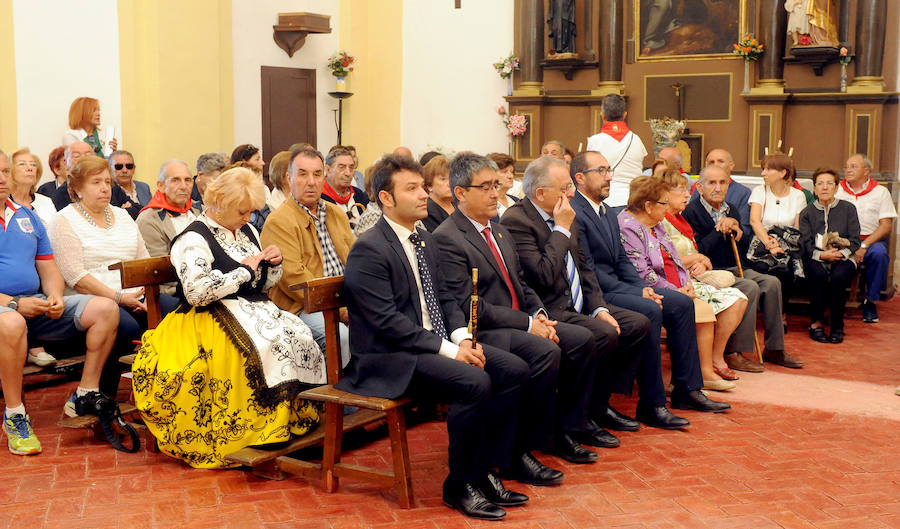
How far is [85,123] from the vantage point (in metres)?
9.70

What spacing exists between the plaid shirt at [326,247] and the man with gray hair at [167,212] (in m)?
0.90

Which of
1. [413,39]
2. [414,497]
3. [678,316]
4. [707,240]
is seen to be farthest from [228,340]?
[413,39]

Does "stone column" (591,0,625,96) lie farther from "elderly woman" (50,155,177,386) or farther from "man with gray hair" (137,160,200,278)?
"elderly woman" (50,155,177,386)

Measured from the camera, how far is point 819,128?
Result: 35.1ft

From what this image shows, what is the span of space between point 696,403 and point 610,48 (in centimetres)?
712

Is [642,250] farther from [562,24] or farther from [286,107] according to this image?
[286,107]

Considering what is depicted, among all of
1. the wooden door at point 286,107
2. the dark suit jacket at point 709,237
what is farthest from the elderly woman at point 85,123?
the dark suit jacket at point 709,237

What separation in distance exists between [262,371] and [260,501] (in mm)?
577

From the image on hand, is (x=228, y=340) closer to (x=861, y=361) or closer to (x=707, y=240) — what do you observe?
(x=707, y=240)

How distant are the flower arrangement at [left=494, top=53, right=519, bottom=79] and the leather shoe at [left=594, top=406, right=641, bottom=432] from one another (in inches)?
307

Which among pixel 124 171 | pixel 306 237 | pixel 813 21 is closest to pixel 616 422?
pixel 306 237

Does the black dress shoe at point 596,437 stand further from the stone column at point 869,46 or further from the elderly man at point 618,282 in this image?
the stone column at point 869,46

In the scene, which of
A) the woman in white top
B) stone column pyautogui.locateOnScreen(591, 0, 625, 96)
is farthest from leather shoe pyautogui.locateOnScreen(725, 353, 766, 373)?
stone column pyautogui.locateOnScreen(591, 0, 625, 96)

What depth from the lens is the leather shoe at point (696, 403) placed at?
5508mm
